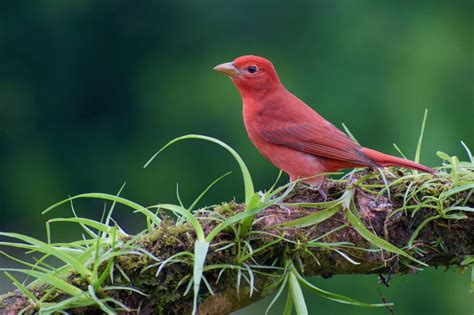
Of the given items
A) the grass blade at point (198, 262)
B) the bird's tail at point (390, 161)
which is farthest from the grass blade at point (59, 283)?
the bird's tail at point (390, 161)

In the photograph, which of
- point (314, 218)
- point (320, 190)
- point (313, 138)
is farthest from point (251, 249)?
point (313, 138)

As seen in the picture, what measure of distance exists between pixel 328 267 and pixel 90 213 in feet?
40.8

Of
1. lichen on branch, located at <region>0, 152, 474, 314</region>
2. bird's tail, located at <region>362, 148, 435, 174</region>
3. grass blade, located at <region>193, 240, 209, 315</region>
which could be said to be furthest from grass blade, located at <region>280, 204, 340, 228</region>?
bird's tail, located at <region>362, 148, 435, 174</region>

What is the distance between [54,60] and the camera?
1684cm

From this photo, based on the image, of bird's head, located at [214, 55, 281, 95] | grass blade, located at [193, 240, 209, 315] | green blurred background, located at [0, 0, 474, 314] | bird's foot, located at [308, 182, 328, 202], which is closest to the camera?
grass blade, located at [193, 240, 209, 315]

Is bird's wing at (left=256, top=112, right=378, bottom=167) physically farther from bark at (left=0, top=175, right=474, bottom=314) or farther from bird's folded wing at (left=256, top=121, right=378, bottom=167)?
bark at (left=0, top=175, right=474, bottom=314)

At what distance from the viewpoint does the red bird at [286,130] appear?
5016 mm

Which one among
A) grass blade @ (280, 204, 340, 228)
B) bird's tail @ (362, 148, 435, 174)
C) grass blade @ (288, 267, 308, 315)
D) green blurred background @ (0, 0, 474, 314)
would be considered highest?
grass blade @ (280, 204, 340, 228)

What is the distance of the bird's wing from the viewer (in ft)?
16.3

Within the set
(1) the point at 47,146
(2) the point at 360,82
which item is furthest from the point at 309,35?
(1) the point at 47,146

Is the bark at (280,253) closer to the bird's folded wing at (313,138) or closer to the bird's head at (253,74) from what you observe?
the bird's folded wing at (313,138)

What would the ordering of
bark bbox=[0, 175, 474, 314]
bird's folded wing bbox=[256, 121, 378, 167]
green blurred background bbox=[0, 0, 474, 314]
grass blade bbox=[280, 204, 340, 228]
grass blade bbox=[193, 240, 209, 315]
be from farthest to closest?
green blurred background bbox=[0, 0, 474, 314]
bird's folded wing bbox=[256, 121, 378, 167]
grass blade bbox=[280, 204, 340, 228]
bark bbox=[0, 175, 474, 314]
grass blade bbox=[193, 240, 209, 315]

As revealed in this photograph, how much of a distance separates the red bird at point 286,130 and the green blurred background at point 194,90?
16.7 ft

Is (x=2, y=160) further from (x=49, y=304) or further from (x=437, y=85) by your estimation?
(x=49, y=304)
